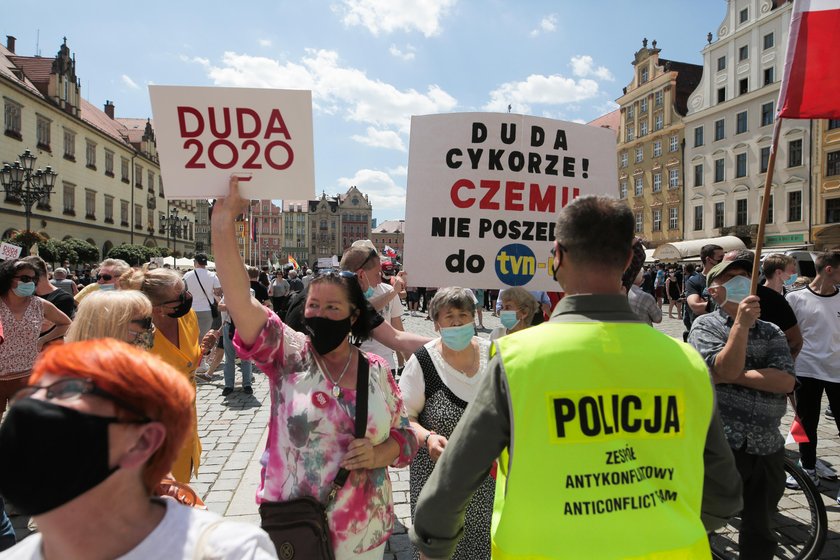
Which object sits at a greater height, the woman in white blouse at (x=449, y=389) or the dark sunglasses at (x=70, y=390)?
the dark sunglasses at (x=70, y=390)

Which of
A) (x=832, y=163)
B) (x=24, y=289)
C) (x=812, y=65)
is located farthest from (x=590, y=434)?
(x=832, y=163)

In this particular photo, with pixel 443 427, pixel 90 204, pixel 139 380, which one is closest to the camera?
pixel 139 380

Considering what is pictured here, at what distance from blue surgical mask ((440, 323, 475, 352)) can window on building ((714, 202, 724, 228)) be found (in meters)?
43.6

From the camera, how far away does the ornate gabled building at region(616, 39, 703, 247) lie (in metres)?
44.5

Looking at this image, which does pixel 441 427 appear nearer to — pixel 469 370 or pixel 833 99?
pixel 469 370

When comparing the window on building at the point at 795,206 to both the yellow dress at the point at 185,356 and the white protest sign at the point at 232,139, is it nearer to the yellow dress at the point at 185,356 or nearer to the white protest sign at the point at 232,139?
the yellow dress at the point at 185,356

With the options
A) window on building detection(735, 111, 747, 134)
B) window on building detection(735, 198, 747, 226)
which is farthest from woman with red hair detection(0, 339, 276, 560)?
window on building detection(735, 111, 747, 134)

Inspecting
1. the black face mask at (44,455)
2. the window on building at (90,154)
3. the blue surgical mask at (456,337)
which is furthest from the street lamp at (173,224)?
the black face mask at (44,455)

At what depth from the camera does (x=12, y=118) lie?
3186 cm

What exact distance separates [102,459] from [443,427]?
198 centimetres

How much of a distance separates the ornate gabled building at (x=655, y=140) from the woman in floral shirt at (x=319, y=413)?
46870 mm

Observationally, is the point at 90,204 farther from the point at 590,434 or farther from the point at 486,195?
the point at 590,434

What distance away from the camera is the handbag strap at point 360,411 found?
2.24 meters

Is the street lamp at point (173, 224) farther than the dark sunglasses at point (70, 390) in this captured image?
Yes
